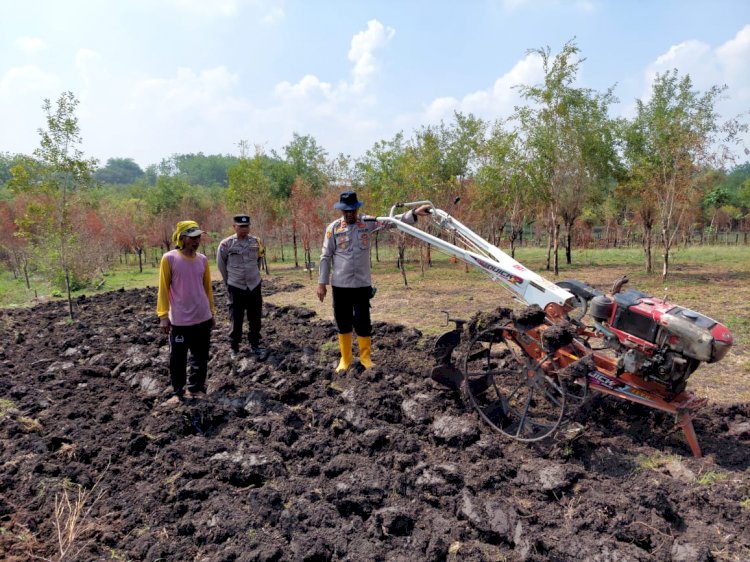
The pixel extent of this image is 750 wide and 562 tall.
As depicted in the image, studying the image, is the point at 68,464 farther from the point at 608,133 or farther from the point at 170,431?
the point at 608,133

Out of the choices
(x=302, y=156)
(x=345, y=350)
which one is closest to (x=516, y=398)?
(x=345, y=350)

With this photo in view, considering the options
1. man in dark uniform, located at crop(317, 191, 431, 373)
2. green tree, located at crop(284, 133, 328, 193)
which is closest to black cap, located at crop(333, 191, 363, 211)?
man in dark uniform, located at crop(317, 191, 431, 373)

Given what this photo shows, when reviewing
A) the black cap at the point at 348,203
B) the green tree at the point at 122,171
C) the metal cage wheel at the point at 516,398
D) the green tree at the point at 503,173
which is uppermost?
the green tree at the point at 122,171

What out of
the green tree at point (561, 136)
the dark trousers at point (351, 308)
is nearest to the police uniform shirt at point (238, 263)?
the dark trousers at point (351, 308)

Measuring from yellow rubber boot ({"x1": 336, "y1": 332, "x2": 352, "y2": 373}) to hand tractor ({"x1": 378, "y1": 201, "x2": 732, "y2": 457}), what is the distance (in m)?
1.36

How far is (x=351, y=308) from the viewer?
18.6 ft

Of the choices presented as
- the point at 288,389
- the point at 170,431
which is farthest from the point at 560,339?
the point at 170,431

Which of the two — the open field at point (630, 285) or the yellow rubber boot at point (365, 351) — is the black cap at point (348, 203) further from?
the open field at point (630, 285)

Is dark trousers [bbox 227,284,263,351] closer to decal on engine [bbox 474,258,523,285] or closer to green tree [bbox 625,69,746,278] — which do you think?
decal on engine [bbox 474,258,523,285]

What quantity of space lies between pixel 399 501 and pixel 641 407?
2.45 metres

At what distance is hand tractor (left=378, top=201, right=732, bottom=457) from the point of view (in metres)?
3.39

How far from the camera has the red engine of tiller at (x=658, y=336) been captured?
3232 millimetres

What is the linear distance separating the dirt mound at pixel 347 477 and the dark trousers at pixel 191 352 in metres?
0.26

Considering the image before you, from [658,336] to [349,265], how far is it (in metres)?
3.07
